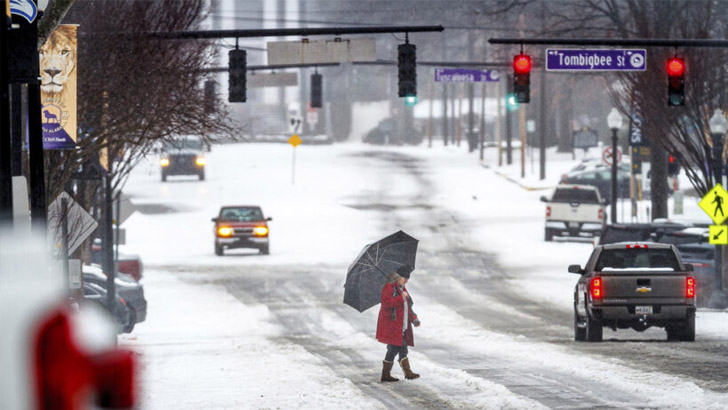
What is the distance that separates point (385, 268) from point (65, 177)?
7.56 metres

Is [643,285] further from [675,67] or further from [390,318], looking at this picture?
[390,318]

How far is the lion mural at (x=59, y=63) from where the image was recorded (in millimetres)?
15422

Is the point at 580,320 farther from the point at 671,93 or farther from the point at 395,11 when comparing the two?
the point at 395,11

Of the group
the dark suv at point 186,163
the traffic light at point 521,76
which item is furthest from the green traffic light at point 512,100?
the dark suv at point 186,163

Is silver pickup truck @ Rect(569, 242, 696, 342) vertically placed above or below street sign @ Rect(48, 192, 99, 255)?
below

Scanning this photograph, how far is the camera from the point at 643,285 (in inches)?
800

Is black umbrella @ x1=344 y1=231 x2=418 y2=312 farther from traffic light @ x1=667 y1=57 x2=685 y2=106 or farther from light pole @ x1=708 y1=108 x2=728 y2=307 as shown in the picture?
light pole @ x1=708 y1=108 x2=728 y2=307

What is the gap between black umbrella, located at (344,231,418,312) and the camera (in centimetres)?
1800

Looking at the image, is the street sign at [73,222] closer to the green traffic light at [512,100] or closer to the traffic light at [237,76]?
the traffic light at [237,76]

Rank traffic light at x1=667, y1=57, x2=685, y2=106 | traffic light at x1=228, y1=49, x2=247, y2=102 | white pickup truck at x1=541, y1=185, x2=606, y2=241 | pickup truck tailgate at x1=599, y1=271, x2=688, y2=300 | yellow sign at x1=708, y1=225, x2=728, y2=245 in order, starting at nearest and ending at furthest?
pickup truck tailgate at x1=599, y1=271, x2=688, y2=300 < traffic light at x1=228, y1=49, x2=247, y2=102 < traffic light at x1=667, y1=57, x2=685, y2=106 < yellow sign at x1=708, y1=225, x2=728, y2=245 < white pickup truck at x1=541, y1=185, x2=606, y2=241

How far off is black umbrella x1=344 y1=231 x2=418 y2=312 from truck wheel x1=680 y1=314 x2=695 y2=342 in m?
5.28

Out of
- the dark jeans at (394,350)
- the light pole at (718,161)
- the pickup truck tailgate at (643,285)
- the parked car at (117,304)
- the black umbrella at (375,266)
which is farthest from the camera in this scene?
the light pole at (718,161)

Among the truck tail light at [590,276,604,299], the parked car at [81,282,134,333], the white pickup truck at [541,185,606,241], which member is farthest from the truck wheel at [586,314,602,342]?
the white pickup truck at [541,185,606,241]

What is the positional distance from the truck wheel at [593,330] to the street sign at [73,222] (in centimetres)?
832
